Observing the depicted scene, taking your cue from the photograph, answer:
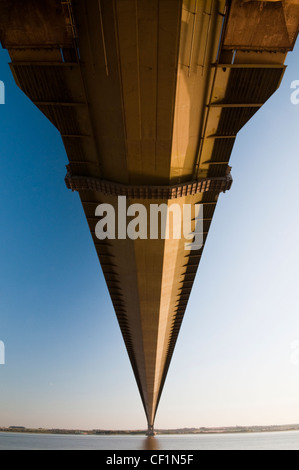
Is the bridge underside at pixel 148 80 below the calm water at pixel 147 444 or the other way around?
the other way around

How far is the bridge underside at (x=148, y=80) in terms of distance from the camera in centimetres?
726

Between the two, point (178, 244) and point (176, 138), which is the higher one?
point (176, 138)

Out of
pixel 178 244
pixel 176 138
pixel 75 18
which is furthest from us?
pixel 178 244

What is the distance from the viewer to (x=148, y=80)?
8.05m

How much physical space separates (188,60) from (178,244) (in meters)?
9.54

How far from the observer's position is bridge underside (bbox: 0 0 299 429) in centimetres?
726

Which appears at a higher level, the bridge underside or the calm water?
the bridge underside

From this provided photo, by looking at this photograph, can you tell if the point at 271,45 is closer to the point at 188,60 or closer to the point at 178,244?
the point at 188,60

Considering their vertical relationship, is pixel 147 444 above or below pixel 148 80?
below

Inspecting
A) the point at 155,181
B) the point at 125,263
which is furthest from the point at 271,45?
the point at 125,263

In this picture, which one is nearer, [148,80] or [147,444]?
[148,80]

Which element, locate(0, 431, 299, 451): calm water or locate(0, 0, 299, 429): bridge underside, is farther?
locate(0, 431, 299, 451): calm water

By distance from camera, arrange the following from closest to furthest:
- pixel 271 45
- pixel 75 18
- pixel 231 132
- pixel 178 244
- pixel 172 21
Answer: pixel 172 21 → pixel 75 18 → pixel 271 45 → pixel 231 132 → pixel 178 244

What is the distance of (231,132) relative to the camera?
10586mm
